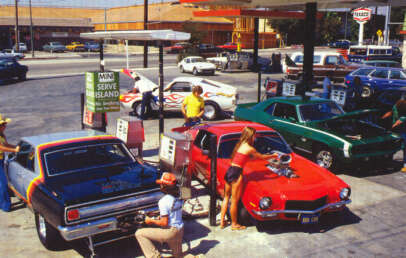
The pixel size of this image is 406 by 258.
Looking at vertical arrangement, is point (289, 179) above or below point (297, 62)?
below

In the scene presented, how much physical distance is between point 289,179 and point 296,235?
0.94 metres

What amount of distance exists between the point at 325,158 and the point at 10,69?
22.3 m

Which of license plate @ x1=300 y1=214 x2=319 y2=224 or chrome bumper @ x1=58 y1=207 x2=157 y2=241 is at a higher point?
chrome bumper @ x1=58 y1=207 x2=157 y2=241

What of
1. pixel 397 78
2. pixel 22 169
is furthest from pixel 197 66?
pixel 22 169

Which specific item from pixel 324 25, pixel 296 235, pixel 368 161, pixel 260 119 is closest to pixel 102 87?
pixel 260 119

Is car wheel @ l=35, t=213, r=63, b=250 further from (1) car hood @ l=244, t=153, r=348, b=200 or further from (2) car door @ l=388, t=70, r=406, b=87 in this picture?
(2) car door @ l=388, t=70, r=406, b=87

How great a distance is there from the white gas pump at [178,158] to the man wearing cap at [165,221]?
203 centimetres

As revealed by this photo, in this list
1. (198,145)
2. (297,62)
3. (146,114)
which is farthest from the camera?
(297,62)

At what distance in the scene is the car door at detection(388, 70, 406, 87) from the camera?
746 inches

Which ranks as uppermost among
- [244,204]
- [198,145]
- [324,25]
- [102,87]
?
[324,25]

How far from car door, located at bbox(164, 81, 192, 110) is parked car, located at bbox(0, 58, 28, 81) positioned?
14.8 meters

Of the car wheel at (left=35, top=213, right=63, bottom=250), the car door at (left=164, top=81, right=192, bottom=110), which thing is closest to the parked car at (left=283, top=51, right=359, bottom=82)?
the car door at (left=164, top=81, right=192, bottom=110)

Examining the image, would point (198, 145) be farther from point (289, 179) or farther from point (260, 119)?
point (260, 119)

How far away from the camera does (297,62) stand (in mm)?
27172
